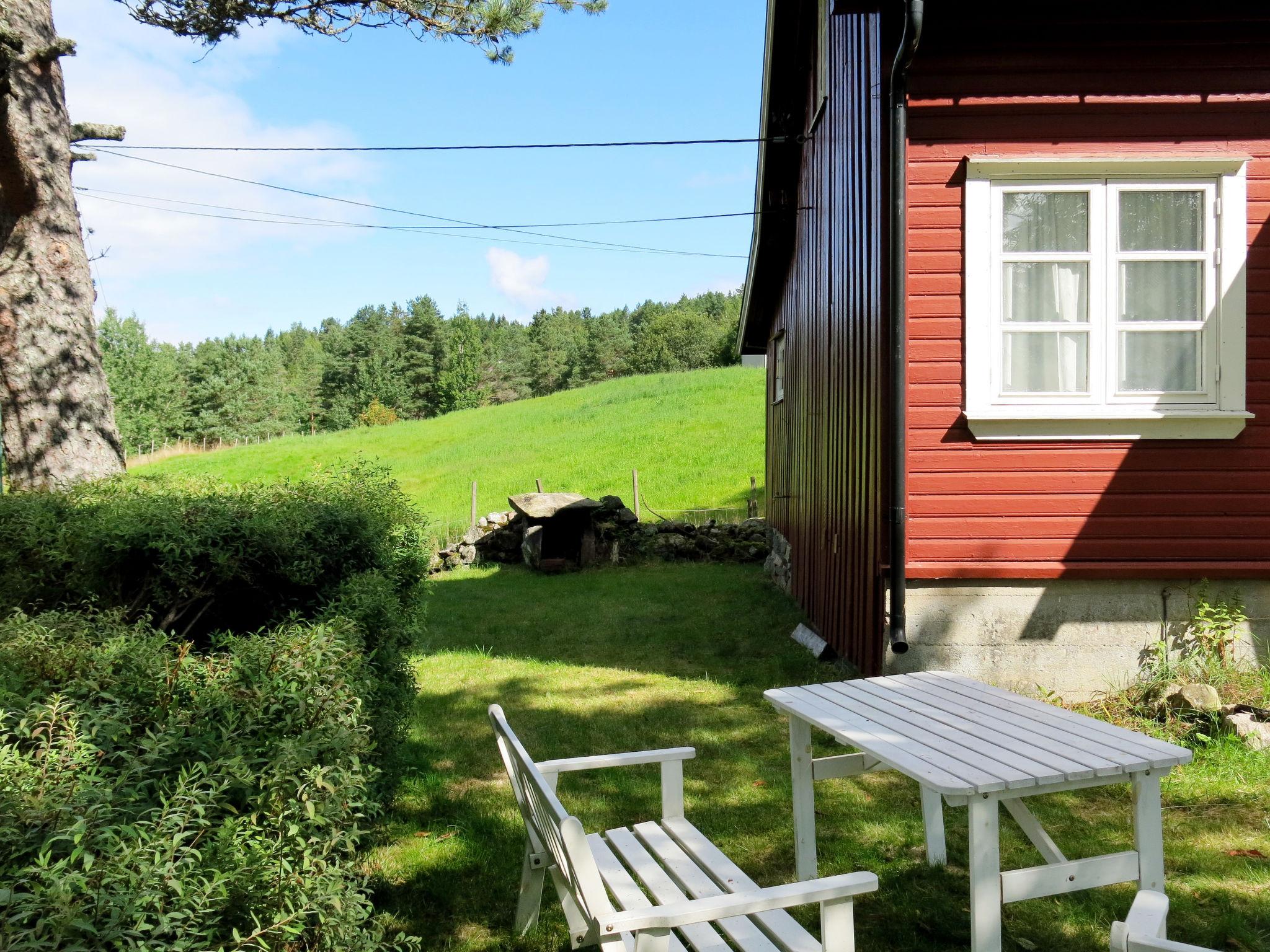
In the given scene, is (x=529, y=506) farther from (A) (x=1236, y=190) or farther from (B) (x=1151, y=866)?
(B) (x=1151, y=866)

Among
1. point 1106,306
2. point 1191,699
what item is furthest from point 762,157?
point 1191,699

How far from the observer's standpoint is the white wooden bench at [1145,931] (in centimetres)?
171

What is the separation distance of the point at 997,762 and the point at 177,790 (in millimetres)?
2263

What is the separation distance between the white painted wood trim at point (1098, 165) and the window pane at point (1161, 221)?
15 cm

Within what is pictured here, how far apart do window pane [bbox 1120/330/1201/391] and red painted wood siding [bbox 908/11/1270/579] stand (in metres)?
0.35

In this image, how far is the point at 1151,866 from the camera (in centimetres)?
301

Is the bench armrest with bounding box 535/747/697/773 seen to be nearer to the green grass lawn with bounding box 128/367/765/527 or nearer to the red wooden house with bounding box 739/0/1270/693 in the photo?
the red wooden house with bounding box 739/0/1270/693

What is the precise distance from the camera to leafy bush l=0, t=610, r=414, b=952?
178 cm

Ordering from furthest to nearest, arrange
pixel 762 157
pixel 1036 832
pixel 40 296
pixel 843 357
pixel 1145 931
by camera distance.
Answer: pixel 762 157 < pixel 843 357 < pixel 40 296 < pixel 1036 832 < pixel 1145 931

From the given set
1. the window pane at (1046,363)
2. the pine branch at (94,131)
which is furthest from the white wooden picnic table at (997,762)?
the pine branch at (94,131)

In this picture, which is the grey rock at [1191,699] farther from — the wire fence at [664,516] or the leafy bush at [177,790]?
the wire fence at [664,516]

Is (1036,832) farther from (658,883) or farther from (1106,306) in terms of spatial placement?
(1106,306)

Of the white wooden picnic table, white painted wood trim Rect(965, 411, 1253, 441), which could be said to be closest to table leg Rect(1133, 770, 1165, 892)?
the white wooden picnic table

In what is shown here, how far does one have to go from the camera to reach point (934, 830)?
163 inches
